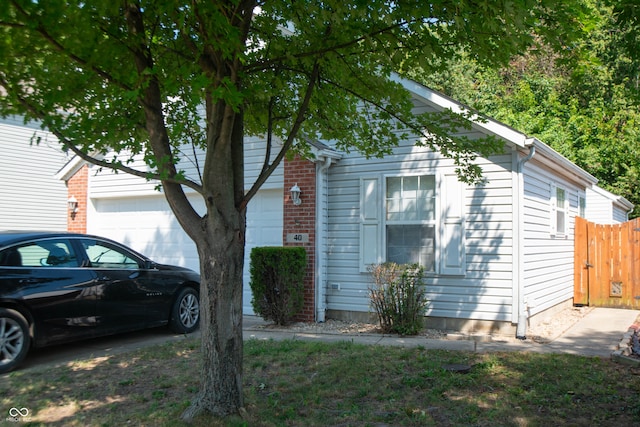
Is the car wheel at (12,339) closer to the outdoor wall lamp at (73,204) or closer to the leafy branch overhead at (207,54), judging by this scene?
the leafy branch overhead at (207,54)

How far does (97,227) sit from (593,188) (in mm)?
13347

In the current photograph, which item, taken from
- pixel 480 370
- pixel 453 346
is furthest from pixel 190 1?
pixel 453 346

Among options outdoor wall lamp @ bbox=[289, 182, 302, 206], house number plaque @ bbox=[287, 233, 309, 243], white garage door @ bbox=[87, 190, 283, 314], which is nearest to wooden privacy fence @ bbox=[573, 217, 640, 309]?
house number plaque @ bbox=[287, 233, 309, 243]

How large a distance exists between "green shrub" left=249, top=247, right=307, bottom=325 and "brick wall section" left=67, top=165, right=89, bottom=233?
19.3ft

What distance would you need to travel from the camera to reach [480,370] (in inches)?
234

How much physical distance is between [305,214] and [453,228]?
8.87 feet

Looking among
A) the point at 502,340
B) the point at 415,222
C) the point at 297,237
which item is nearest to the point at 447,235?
the point at 415,222

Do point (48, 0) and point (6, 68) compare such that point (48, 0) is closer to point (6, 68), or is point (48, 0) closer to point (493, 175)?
point (6, 68)

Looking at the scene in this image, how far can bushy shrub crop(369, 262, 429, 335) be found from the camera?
325 inches

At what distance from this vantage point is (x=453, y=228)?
348 inches

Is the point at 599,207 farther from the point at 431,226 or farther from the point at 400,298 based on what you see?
the point at 400,298

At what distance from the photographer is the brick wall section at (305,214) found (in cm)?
963

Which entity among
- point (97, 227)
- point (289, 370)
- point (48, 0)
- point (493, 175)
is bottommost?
point (289, 370)

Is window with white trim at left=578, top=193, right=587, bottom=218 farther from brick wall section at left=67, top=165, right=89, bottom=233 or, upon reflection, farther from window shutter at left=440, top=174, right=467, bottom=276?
brick wall section at left=67, top=165, right=89, bottom=233
